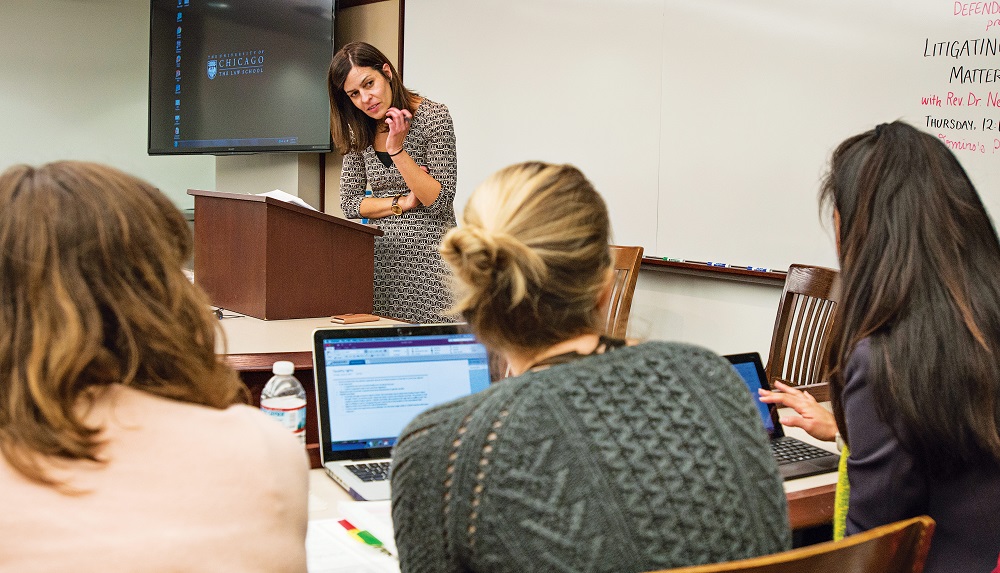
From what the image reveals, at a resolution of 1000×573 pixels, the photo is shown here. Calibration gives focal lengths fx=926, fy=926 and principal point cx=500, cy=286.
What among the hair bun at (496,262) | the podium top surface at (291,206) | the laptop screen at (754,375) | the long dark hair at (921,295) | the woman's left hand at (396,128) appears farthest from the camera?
the woman's left hand at (396,128)

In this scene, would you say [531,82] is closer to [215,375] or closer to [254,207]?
[254,207]

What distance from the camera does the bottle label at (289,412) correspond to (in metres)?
1.58

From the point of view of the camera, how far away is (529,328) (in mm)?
1055

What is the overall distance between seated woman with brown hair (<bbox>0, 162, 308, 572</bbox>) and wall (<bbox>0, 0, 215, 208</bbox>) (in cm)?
560

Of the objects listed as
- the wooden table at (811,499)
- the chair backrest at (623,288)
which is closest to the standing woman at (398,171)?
the chair backrest at (623,288)

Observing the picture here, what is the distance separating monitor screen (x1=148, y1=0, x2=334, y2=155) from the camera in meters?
4.91

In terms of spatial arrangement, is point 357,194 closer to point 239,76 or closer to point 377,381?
point 377,381

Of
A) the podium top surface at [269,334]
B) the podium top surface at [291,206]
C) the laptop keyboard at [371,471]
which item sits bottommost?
the laptop keyboard at [371,471]

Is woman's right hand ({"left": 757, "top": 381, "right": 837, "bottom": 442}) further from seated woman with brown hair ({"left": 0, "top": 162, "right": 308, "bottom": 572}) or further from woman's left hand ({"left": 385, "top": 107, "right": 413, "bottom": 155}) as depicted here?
woman's left hand ({"left": 385, "top": 107, "right": 413, "bottom": 155})

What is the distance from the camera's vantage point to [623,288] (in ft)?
10.5

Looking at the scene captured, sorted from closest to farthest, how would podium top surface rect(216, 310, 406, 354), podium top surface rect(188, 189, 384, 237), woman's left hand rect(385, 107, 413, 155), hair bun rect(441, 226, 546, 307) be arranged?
hair bun rect(441, 226, 546, 307)
podium top surface rect(216, 310, 406, 354)
podium top surface rect(188, 189, 384, 237)
woman's left hand rect(385, 107, 413, 155)

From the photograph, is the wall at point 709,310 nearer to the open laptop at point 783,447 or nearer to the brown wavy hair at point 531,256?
the open laptop at point 783,447

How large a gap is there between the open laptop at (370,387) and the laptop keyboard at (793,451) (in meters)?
0.63

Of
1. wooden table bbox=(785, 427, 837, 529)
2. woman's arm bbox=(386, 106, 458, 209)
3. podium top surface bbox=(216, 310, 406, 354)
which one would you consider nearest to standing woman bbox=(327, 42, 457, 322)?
woman's arm bbox=(386, 106, 458, 209)
